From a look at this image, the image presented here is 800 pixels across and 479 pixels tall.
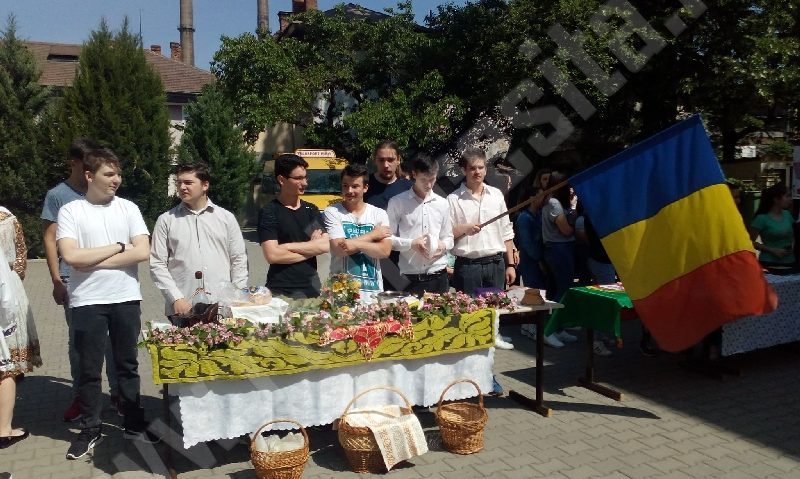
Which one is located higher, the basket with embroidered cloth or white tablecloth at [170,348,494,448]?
white tablecloth at [170,348,494,448]

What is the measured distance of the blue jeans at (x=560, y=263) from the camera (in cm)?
632

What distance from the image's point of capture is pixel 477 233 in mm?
4883

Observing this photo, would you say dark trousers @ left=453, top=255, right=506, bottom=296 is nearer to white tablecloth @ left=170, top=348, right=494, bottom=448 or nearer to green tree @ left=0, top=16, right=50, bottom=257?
white tablecloth @ left=170, top=348, right=494, bottom=448

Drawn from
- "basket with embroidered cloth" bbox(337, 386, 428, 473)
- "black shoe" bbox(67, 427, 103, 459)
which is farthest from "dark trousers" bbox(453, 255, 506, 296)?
"black shoe" bbox(67, 427, 103, 459)

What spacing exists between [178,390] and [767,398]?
13.9ft

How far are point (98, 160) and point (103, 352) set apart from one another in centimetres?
116

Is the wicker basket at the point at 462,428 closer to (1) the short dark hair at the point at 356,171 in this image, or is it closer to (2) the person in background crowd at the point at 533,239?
(1) the short dark hair at the point at 356,171

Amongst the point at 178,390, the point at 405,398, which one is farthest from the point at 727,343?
the point at 178,390

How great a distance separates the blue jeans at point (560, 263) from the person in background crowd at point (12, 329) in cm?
446

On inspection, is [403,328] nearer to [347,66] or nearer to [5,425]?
[5,425]

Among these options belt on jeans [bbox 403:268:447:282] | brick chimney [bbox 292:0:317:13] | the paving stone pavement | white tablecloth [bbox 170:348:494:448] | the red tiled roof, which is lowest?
the paving stone pavement

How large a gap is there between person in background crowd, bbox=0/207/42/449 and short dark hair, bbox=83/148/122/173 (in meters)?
0.73

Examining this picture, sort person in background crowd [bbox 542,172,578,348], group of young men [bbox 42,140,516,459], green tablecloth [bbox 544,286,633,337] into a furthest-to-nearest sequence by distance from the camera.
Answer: person in background crowd [bbox 542,172,578,348], green tablecloth [bbox 544,286,633,337], group of young men [bbox 42,140,516,459]

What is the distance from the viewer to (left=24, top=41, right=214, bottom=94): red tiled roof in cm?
2805
